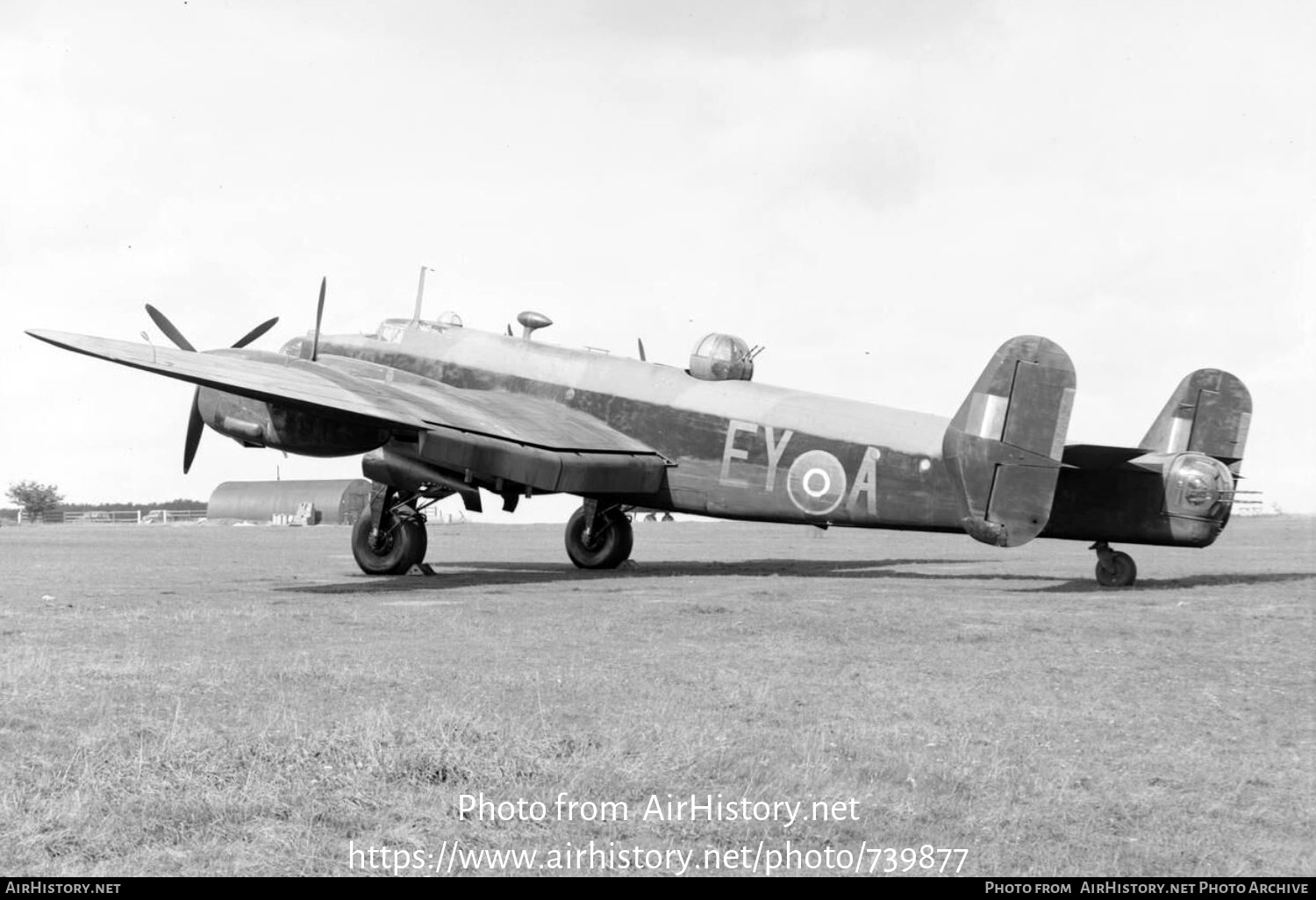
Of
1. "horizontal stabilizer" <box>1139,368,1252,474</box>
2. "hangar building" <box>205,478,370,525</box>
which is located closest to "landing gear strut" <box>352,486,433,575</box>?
"horizontal stabilizer" <box>1139,368,1252,474</box>

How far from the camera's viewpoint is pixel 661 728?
898 centimetres

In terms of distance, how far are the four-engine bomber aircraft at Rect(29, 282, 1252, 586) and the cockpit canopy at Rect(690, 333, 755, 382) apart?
0.12 ft

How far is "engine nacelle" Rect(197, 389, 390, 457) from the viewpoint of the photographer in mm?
21781

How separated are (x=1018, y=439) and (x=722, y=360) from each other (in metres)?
6.63

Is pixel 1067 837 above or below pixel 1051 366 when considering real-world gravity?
below

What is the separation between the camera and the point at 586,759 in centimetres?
800

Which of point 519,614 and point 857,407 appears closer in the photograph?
point 519,614

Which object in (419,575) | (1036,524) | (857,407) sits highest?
(857,407)

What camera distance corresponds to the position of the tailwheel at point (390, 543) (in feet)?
76.0

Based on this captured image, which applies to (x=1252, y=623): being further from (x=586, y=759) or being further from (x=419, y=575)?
(x=419, y=575)
